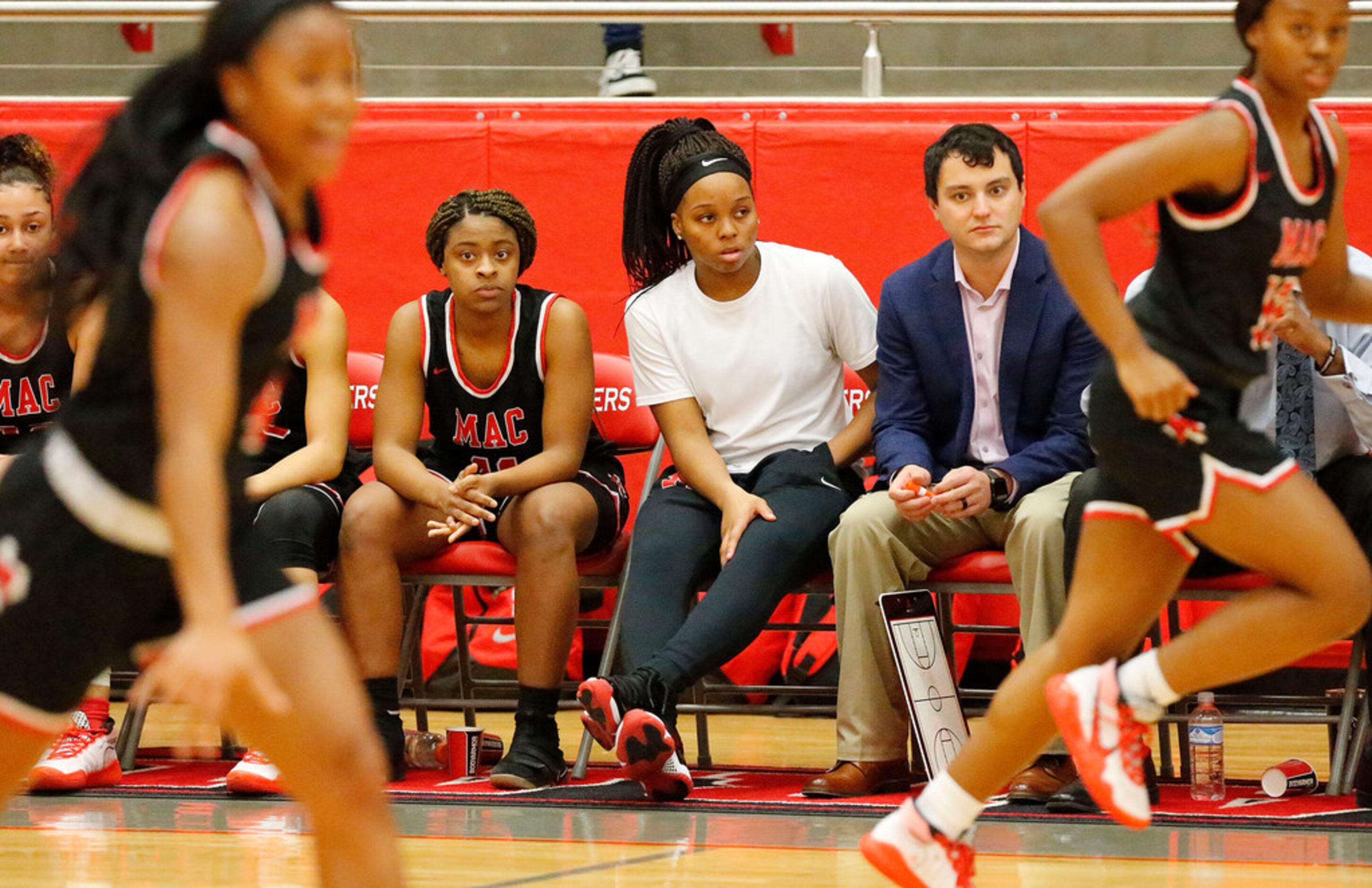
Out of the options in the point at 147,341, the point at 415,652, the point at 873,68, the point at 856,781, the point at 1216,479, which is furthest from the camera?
the point at 873,68

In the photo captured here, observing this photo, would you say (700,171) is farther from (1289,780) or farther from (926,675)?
(1289,780)

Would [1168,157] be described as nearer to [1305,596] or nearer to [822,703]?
[1305,596]

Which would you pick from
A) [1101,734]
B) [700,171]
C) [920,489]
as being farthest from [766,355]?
[1101,734]

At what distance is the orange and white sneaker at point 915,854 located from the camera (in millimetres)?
2855

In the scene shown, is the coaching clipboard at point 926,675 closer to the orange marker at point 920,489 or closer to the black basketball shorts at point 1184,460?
the orange marker at point 920,489

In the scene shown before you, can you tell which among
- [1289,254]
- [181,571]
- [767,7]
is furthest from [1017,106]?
[181,571]

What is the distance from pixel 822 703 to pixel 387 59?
14.9 feet

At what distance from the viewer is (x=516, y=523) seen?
449cm

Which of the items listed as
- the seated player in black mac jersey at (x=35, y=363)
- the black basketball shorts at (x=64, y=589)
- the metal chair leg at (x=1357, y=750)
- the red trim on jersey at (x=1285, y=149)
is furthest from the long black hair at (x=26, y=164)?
the metal chair leg at (x=1357, y=750)

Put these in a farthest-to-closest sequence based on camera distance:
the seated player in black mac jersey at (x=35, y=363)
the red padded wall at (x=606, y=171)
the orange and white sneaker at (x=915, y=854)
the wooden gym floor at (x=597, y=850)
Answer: the red padded wall at (x=606, y=171)
the seated player in black mac jersey at (x=35, y=363)
the wooden gym floor at (x=597, y=850)
the orange and white sneaker at (x=915, y=854)

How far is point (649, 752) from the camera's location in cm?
390

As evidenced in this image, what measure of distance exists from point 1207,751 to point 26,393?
10.2ft

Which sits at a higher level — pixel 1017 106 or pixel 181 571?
pixel 1017 106

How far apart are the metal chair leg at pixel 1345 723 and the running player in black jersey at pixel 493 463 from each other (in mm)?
1851
